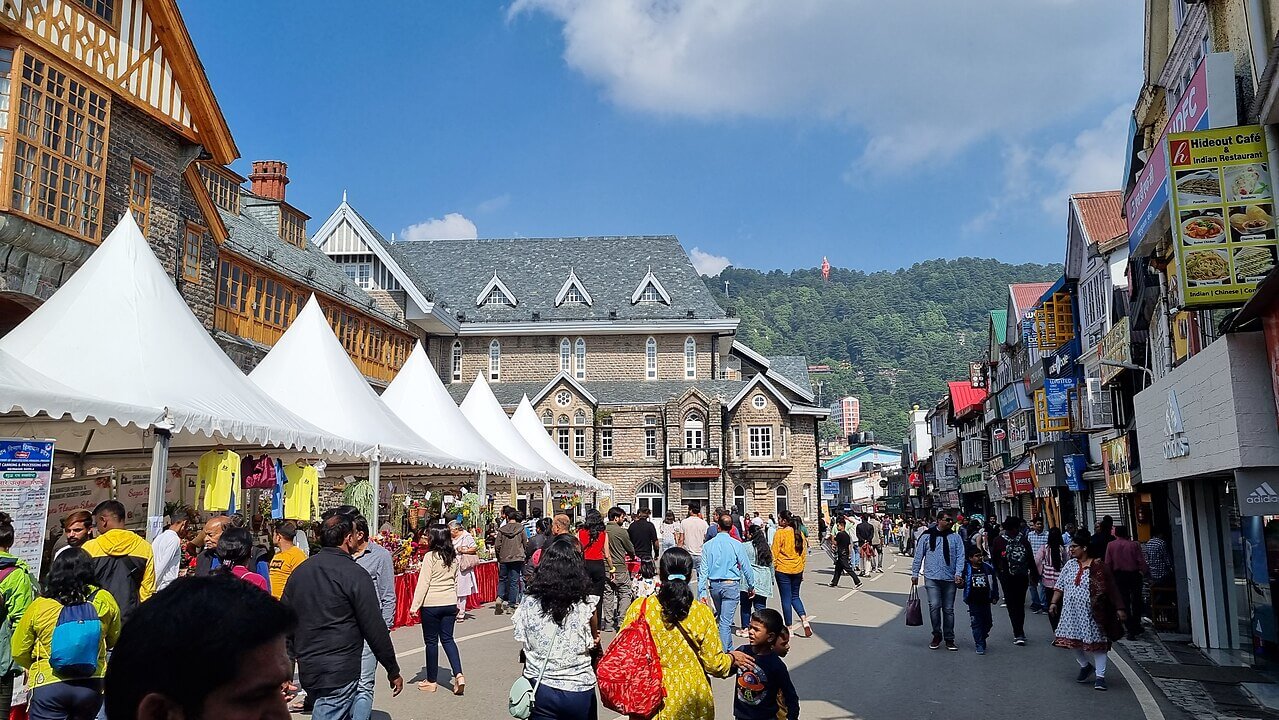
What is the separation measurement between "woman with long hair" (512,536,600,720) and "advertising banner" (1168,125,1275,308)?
23.8ft

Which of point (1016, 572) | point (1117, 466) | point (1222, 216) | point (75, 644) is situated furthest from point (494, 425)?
point (75, 644)

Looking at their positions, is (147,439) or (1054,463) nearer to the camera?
(147,439)

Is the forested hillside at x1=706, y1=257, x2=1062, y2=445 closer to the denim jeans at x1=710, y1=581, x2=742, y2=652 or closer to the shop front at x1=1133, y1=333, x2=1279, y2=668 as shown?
the shop front at x1=1133, y1=333, x2=1279, y2=668

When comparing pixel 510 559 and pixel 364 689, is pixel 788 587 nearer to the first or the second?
pixel 510 559

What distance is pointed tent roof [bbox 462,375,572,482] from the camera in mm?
25188

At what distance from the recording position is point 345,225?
4312cm

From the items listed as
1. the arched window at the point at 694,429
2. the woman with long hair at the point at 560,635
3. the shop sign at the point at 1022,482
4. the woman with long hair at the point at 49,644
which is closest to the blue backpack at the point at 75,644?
the woman with long hair at the point at 49,644

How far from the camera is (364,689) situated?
592cm

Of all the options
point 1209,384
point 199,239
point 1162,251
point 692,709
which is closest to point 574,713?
point 692,709

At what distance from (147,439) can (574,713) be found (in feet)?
31.9

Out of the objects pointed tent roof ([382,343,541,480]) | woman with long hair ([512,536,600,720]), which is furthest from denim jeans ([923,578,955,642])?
pointed tent roof ([382,343,541,480])

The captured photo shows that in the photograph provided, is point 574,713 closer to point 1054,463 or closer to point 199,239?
point 199,239

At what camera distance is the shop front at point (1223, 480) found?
874 centimetres

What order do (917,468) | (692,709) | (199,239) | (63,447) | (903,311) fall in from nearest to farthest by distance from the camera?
(692,709)
(63,447)
(199,239)
(917,468)
(903,311)
